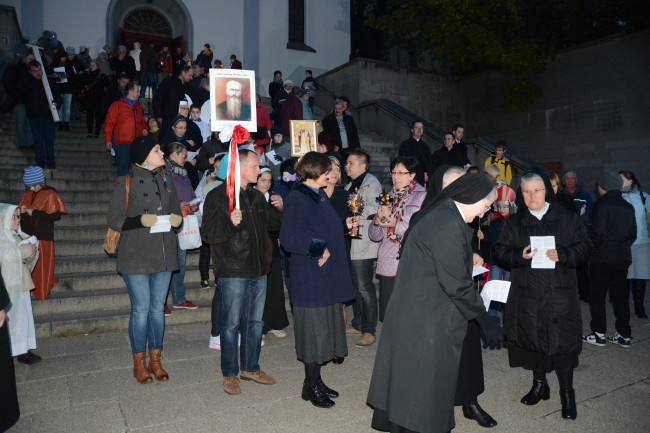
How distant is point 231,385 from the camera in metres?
4.67

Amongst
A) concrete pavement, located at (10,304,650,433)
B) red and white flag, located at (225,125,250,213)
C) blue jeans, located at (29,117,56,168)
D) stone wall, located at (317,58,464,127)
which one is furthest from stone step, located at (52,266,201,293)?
stone wall, located at (317,58,464,127)

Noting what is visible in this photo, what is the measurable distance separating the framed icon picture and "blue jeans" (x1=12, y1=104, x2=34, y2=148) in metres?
5.89

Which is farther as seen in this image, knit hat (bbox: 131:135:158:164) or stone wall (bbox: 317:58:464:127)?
stone wall (bbox: 317:58:464:127)

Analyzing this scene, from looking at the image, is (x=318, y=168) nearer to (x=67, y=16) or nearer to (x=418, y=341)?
(x=418, y=341)

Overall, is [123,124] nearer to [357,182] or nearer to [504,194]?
[357,182]

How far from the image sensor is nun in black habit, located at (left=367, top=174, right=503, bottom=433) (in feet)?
9.98

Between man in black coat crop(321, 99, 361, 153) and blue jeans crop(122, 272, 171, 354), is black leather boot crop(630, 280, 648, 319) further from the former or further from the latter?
blue jeans crop(122, 272, 171, 354)

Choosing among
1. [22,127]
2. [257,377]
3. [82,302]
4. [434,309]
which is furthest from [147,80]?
[434,309]

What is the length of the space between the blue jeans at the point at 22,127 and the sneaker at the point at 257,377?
8017 mm

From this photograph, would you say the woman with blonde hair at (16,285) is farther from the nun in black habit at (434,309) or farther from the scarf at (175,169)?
the nun in black habit at (434,309)

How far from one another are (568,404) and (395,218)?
2383 millimetres

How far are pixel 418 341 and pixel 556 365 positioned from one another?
2001 mm

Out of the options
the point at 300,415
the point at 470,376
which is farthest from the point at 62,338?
the point at 470,376

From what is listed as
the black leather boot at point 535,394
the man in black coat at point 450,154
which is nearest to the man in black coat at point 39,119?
the man in black coat at point 450,154
